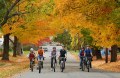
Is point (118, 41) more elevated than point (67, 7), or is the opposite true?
point (67, 7)

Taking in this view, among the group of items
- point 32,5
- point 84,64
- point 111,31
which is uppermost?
point 32,5

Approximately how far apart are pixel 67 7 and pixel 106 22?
3307mm

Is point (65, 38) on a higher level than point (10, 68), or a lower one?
higher

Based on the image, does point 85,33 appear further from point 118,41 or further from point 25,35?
point 118,41

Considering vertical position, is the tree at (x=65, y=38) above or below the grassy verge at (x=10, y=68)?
above

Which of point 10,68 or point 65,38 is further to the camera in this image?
point 65,38

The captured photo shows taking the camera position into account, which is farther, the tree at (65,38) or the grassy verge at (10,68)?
the tree at (65,38)

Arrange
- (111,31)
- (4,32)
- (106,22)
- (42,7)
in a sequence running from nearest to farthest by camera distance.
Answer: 1. (106,22)
2. (111,31)
3. (42,7)
4. (4,32)

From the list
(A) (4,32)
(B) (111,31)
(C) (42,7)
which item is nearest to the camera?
(B) (111,31)

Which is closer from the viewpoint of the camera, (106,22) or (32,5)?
(106,22)

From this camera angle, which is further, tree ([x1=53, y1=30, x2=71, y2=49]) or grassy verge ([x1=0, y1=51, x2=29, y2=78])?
tree ([x1=53, y1=30, x2=71, y2=49])

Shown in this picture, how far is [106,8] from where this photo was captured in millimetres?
33000

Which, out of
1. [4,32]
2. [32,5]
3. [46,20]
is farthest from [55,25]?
[32,5]

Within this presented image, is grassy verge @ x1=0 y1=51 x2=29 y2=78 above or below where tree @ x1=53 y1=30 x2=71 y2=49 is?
below
